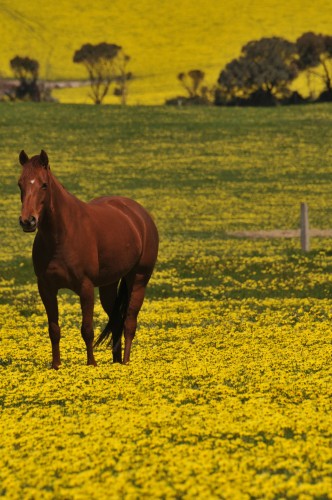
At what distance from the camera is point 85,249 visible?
1370cm

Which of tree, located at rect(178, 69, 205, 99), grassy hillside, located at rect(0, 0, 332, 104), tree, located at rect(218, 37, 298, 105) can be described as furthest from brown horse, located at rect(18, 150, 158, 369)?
grassy hillside, located at rect(0, 0, 332, 104)

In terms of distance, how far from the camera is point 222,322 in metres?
20.3

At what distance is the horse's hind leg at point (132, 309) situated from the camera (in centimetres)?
1524

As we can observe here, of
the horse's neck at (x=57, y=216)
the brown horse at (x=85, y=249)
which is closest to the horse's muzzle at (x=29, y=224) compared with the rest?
the brown horse at (x=85, y=249)

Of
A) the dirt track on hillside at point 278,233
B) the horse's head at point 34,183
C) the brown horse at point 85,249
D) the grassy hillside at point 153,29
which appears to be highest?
the grassy hillside at point 153,29

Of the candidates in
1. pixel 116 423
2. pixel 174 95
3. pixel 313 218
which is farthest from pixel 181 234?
pixel 174 95

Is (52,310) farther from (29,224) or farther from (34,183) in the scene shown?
(34,183)

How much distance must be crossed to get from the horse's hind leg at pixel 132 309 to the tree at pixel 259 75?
323 feet

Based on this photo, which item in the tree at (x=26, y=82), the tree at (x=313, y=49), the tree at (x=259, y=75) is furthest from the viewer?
the tree at (x=26, y=82)

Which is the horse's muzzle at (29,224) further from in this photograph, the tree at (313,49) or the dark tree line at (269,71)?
the tree at (313,49)

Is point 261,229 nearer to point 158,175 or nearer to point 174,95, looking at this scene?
point 158,175

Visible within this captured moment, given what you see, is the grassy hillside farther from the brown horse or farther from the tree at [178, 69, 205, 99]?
the brown horse

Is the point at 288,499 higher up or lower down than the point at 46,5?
lower down

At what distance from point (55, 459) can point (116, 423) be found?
1.33 m
